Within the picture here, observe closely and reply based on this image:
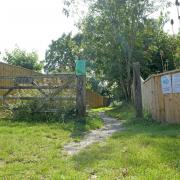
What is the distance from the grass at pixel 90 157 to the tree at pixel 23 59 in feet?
111

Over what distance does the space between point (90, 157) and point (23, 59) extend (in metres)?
37.5

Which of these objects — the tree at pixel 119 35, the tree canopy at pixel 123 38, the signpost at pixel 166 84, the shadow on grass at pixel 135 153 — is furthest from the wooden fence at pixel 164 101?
the tree at pixel 119 35

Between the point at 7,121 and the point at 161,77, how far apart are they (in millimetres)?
4957

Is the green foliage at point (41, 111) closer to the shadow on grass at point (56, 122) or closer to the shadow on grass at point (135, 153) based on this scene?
the shadow on grass at point (56, 122)

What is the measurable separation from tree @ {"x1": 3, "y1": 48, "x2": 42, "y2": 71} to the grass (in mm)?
33924

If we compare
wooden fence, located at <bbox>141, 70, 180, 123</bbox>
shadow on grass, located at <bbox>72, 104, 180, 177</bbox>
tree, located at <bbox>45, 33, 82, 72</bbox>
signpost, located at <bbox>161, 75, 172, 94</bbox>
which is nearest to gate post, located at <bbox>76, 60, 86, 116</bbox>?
wooden fence, located at <bbox>141, 70, 180, 123</bbox>

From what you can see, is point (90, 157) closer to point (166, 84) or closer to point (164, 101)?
point (166, 84)

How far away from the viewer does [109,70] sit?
28.5 m

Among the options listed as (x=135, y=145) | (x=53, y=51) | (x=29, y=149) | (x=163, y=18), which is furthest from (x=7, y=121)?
(x=53, y=51)

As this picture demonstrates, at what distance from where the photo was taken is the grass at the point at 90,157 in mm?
4871

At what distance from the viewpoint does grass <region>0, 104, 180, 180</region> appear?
4.87 meters

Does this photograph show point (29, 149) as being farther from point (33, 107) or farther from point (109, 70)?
point (109, 70)

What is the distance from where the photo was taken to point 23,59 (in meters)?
42.3

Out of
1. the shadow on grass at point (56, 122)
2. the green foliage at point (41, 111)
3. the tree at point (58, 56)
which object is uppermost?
the tree at point (58, 56)
